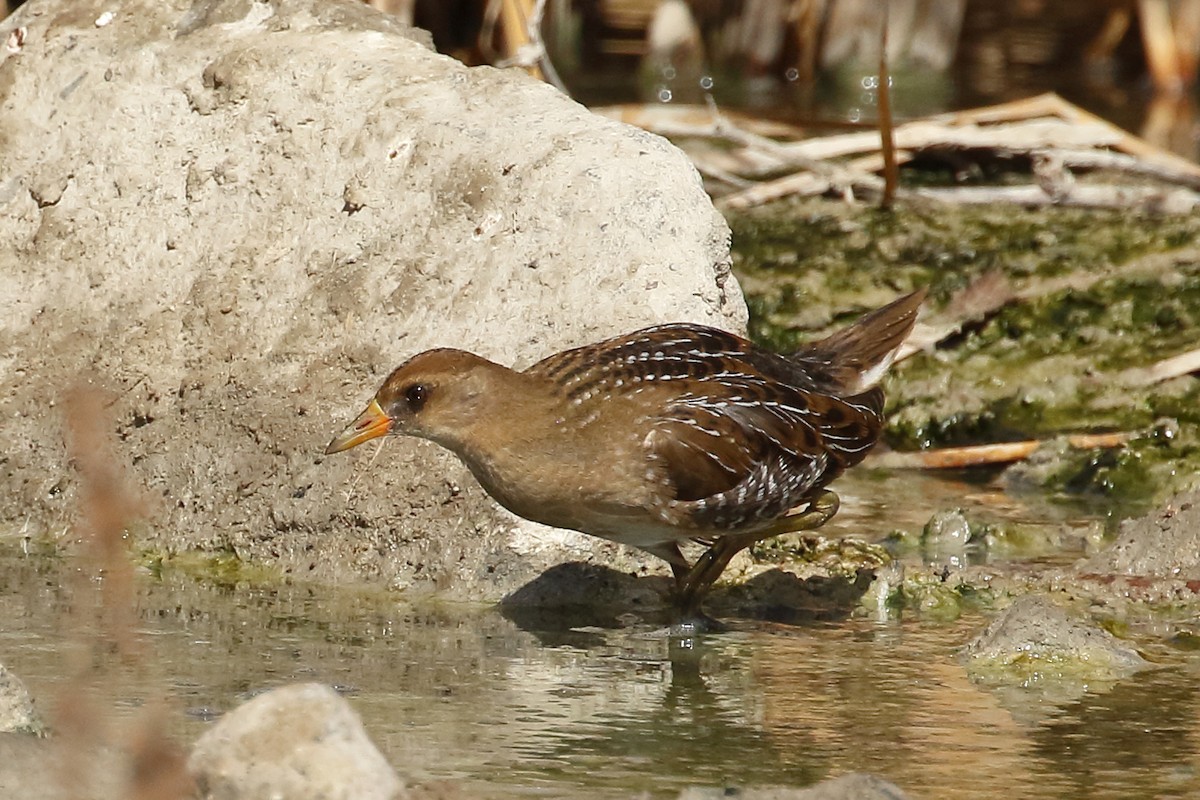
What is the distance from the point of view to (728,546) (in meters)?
5.76

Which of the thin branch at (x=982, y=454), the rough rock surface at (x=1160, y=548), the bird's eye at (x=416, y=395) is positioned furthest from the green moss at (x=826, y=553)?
the bird's eye at (x=416, y=395)

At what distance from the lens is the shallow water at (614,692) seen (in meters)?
4.31

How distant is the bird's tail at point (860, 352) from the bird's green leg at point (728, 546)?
348 mm

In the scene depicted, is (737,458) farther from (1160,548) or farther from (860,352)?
(1160,548)

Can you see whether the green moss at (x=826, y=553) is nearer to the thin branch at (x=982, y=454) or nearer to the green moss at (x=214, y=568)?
the thin branch at (x=982, y=454)

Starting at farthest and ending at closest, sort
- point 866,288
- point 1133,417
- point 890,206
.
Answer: point 890,206 → point 866,288 → point 1133,417

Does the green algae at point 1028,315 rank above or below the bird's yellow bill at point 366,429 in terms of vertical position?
below

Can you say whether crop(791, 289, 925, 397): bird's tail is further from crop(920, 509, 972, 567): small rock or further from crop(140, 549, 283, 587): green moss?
crop(140, 549, 283, 587): green moss

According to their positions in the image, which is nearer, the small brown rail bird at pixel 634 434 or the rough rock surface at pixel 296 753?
the rough rock surface at pixel 296 753

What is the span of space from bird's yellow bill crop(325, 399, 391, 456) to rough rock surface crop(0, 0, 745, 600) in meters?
0.59

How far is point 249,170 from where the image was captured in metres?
6.54

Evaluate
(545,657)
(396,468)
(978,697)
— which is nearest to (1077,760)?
(978,697)

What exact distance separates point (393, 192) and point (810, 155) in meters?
3.63

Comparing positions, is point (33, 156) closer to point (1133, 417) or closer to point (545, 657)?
point (545, 657)
